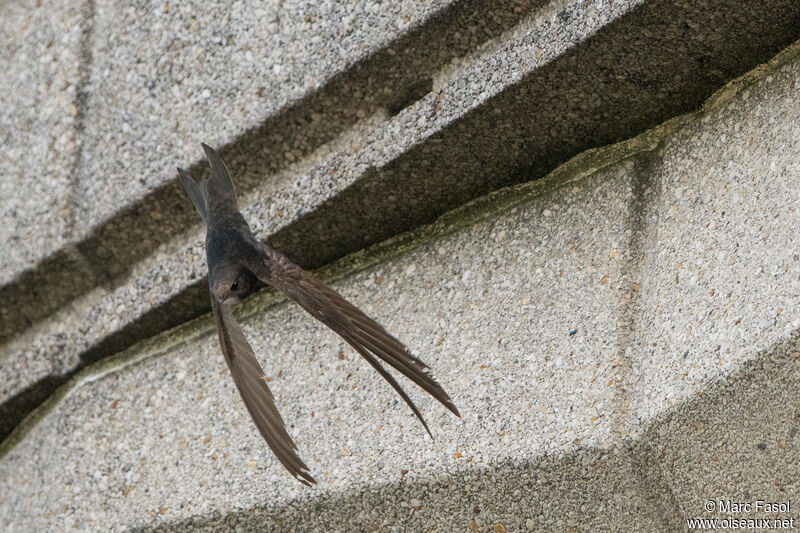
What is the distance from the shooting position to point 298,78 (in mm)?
2984

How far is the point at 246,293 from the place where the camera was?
2.75 metres

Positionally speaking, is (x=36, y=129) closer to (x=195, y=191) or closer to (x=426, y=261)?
(x=195, y=191)

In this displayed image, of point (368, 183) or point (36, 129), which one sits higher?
point (36, 129)

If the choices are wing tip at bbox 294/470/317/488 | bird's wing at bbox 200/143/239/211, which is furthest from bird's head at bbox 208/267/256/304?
wing tip at bbox 294/470/317/488

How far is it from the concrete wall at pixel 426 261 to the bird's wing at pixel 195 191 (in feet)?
0.34

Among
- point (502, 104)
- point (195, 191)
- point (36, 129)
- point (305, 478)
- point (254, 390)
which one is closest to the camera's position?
point (305, 478)

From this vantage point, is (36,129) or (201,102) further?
(36,129)

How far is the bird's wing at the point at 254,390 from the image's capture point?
2133 mm

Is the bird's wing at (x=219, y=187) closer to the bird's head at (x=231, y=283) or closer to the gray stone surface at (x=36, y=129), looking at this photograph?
the bird's head at (x=231, y=283)

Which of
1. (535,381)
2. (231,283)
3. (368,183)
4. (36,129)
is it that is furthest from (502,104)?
(36,129)

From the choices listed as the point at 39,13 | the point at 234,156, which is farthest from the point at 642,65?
the point at 39,13

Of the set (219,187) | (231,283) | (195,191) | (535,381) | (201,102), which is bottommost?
(535,381)

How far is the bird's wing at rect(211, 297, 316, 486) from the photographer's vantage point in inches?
84.0

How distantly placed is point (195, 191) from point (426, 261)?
80 centimetres
